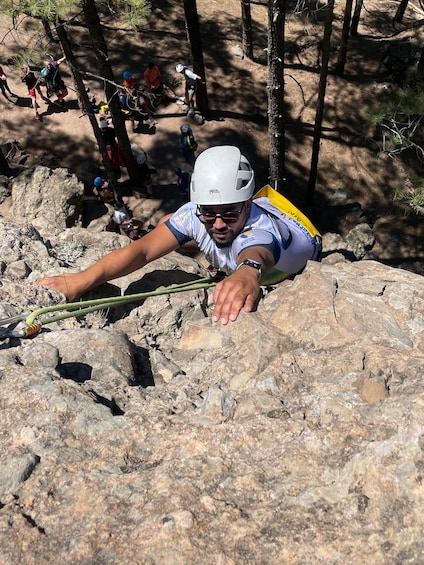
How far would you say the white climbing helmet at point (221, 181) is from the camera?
12.6 ft

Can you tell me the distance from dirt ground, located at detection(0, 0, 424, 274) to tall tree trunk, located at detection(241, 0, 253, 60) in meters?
0.36

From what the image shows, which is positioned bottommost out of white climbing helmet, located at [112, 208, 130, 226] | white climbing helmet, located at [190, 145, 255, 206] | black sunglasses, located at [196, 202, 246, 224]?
white climbing helmet, located at [112, 208, 130, 226]

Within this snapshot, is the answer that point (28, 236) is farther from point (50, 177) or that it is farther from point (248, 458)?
point (50, 177)

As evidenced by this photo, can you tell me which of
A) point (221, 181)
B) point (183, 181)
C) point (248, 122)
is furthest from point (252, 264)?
point (248, 122)

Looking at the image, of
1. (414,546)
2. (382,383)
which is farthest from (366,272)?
(414,546)

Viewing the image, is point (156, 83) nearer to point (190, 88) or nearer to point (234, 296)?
point (190, 88)

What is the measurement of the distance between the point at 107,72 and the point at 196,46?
14.0 ft

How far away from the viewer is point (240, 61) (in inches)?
651

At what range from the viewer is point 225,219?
12.9ft

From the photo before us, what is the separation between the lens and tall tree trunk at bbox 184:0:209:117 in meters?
12.3

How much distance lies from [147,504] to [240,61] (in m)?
17.1

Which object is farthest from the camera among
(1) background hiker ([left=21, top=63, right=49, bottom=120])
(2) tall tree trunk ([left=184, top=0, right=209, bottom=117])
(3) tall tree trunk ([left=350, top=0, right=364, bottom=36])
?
(3) tall tree trunk ([left=350, top=0, right=364, bottom=36])

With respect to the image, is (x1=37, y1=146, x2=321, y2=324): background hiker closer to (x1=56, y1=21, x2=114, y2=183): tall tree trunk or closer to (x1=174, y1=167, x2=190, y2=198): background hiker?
(x1=56, y1=21, x2=114, y2=183): tall tree trunk

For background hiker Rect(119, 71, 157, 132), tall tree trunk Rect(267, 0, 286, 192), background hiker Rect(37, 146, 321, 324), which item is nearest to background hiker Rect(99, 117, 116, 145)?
background hiker Rect(119, 71, 157, 132)
